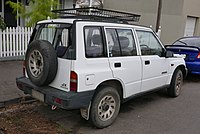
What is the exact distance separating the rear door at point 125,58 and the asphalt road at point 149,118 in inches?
22.2

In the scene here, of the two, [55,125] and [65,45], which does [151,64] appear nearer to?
[65,45]

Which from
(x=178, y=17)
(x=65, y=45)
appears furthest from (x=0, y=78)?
(x=178, y=17)

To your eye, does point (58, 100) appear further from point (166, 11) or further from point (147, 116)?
point (166, 11)

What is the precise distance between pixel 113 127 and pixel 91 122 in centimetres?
45

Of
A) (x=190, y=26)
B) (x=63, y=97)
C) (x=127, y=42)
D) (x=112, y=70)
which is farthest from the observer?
(x=190, y=26)

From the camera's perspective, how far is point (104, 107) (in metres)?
3.82

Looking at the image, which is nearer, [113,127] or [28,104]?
[113,127]

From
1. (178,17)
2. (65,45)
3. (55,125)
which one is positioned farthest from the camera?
(178,17)

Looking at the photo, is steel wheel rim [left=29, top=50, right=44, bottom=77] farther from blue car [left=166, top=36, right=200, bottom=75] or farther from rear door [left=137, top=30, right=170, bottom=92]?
blue car [left=166, top=36, right=200, bottom=75]

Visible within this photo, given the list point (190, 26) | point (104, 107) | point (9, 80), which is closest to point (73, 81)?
point (104, 107)

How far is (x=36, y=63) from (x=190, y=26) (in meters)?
14.6

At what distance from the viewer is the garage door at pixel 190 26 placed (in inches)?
603

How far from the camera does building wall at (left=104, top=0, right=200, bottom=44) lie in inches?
557

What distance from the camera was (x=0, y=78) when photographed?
6.10 meters
